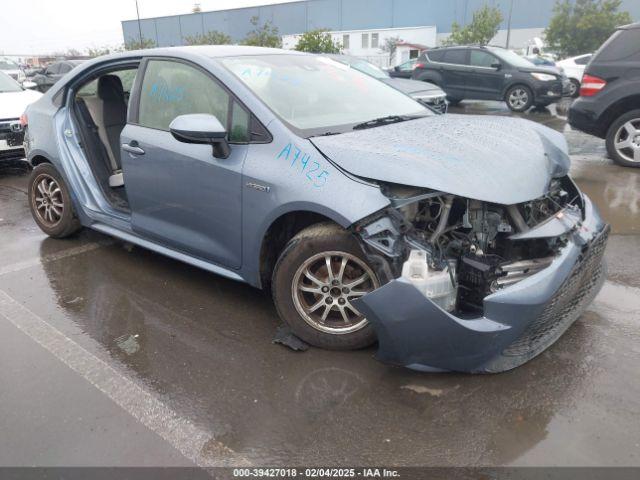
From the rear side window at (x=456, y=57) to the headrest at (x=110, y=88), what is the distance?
37.5 feet

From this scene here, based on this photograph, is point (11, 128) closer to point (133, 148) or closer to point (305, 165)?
point (133, 148)

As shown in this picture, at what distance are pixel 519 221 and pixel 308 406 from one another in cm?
144

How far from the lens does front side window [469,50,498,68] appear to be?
13.7 metres

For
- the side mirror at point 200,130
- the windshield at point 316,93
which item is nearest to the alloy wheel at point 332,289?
the windshield at point 316,93

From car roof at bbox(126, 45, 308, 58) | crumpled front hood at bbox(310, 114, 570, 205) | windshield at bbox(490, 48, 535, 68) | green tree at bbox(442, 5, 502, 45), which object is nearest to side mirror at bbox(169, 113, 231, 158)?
crumpled front hood at bbox(310, 114, 570, 205)

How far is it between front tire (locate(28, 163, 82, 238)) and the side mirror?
2101 mm

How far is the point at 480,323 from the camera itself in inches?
96.0

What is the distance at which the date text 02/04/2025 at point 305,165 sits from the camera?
9.11ft

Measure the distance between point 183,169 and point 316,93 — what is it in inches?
39.7

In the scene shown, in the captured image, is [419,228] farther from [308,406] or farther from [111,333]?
[111,333]

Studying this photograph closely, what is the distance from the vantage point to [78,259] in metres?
4.52

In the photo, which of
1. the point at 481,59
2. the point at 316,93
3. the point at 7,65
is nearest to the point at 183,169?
the point at 316,93

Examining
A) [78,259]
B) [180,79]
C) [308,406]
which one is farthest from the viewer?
[78,259]

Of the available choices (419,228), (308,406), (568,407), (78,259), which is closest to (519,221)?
(419,228)
